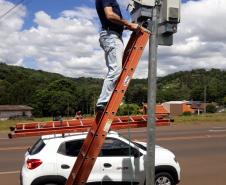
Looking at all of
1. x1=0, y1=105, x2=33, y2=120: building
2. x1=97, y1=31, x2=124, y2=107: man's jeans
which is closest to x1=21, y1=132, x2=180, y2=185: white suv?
x1=97, y1=31, x2=124, y2=107: man's jeans

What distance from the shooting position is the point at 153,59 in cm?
536

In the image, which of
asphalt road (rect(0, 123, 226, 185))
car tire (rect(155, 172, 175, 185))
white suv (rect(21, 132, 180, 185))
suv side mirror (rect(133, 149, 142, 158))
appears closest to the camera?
white suv (rect(21, 132, 180, 185))

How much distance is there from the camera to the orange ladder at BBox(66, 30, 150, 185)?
5.59 meters

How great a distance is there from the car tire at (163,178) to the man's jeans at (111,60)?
167 inches

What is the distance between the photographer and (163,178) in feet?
31.5

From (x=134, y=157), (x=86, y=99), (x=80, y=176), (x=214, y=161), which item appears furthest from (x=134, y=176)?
(x=86, y=99)

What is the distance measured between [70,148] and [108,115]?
418 cm

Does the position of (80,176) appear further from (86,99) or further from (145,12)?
(86,99)

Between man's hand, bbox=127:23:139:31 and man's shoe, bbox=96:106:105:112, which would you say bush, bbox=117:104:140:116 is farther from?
man's hand, bbox=127:23:139:31

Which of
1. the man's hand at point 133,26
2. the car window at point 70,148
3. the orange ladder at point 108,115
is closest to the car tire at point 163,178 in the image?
the car window at point 70,148

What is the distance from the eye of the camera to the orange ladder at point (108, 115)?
559cm

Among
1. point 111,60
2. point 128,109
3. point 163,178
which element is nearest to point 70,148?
point 163,178

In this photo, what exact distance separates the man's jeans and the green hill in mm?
93358

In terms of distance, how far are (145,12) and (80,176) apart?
2.11 metres
